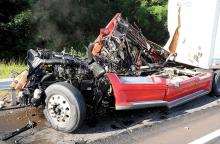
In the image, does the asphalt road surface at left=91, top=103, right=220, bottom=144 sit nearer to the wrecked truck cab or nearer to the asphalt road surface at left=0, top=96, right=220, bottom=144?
the asphalt road surface at left=0, top=96, right=220, bottom=144

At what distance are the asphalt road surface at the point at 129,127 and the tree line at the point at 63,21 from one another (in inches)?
341

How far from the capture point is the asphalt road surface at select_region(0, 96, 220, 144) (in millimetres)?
6777

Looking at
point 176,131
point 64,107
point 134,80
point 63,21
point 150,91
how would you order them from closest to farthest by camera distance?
point 64,107 < point 176,131 < point 134,80 < point 150,91 < point 63,21

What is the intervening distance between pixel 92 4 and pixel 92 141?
45.7 feet

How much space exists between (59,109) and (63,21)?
12.1m

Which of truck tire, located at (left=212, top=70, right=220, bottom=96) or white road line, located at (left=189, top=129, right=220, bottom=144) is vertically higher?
truck tire, located at (left=212, top=70, right=220, bottom=96)

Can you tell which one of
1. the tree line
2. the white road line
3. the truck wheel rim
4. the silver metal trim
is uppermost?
the tree line

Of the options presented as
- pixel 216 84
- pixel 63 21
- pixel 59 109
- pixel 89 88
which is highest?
pixel 63 21

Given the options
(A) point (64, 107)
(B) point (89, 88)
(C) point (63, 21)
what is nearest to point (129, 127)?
(B) point (89, 88)

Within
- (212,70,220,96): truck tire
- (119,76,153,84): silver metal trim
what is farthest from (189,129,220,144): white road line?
(212,70,220,96): truck tire

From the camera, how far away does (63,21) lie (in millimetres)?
18719

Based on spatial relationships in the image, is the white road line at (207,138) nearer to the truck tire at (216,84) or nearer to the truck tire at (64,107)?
the truck tire at (64,107)

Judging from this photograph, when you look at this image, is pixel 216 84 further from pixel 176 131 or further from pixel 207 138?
pixel 207 138

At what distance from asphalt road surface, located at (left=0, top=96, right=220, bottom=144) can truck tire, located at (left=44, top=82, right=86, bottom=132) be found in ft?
0.54
